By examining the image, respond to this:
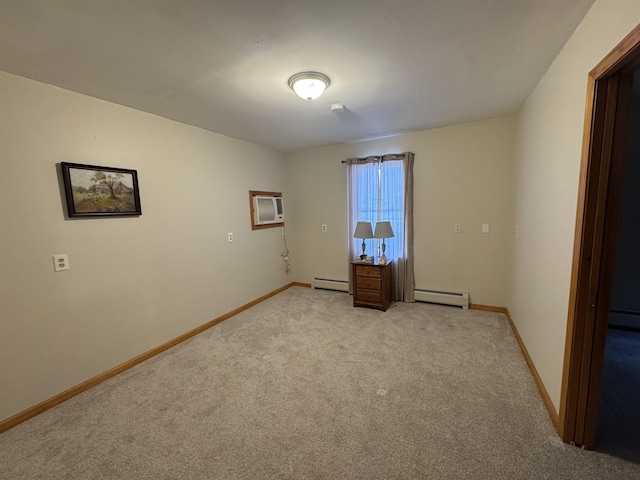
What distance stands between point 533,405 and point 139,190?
11.8 feet

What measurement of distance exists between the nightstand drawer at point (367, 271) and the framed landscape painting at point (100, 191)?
8.48 feet

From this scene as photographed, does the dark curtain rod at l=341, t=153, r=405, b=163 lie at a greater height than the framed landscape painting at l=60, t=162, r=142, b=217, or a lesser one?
greater

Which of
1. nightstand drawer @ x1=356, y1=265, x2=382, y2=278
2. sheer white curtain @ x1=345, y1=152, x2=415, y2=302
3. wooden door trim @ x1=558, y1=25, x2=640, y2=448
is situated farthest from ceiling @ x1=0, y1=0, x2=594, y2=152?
nightstand drawer @ x1=356, y1=265, x2=382, y2=278

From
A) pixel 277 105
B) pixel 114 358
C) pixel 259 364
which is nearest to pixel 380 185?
pixel 277 105

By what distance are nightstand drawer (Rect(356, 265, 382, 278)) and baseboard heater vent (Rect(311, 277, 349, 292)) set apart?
0.72 meters

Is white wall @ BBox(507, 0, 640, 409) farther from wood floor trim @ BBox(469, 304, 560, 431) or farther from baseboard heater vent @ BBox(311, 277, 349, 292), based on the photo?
baseboard heater vent @ BBox(311, 277, 349, 292)

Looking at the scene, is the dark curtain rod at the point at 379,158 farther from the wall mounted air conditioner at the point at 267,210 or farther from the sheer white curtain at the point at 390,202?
the wall mounted air conditioner at the point at 267,210

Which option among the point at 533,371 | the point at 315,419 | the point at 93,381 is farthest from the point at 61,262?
the point at 533,371

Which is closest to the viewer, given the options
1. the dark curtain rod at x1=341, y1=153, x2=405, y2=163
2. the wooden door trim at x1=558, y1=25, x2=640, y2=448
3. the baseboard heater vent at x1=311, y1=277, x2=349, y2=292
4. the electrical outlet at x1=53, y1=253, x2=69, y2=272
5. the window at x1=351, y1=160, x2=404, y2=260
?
the wooden door trim at x1=558, y1=25, x2=640, y2=448

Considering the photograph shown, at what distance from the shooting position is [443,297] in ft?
11.5

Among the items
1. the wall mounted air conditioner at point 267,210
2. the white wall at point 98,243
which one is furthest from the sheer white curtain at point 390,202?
the white wall at point 98,243

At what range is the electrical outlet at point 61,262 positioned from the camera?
6.38 feet

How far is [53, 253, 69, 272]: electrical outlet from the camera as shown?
1945 mm

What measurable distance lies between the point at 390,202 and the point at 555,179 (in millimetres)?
2088
